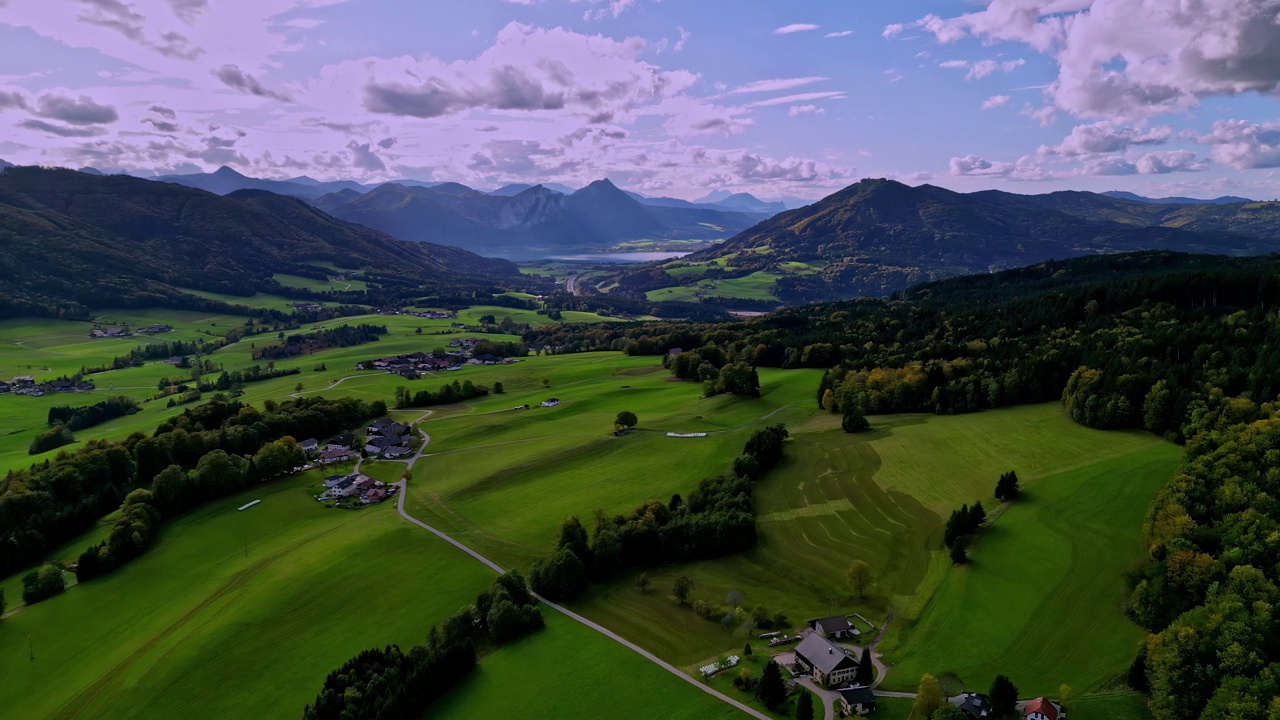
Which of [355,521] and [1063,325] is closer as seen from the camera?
[355,521]

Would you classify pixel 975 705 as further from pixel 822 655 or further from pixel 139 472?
pixel 139 472

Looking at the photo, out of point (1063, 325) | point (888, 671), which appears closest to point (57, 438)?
point (888, 671)

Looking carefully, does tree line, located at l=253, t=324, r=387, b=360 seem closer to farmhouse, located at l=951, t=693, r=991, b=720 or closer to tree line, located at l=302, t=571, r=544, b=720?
tree line, located at l=302, t=571, r=544, b=720

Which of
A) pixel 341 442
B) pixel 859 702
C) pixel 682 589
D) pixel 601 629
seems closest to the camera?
pixel 859 702

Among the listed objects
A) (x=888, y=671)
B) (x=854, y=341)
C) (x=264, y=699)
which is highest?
(x=854, y=341)

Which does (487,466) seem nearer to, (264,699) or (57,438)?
(264,699)

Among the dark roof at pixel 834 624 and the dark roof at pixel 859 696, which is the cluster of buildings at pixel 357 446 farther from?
the dark roof at pixel 859 696

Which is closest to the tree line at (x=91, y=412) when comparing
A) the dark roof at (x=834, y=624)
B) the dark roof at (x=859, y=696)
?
the dark roof at (x=834, y=624)

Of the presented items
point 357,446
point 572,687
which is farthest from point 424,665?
point 357,446
